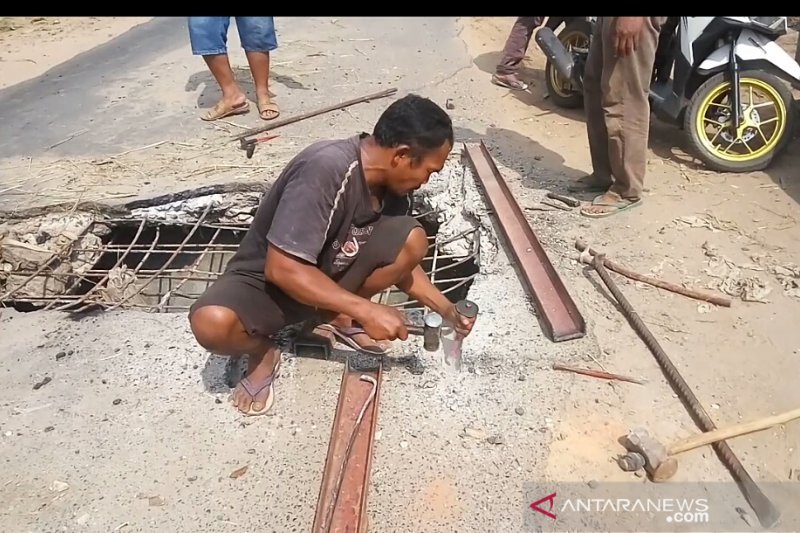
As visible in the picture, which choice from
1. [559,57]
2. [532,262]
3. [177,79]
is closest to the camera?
[532,262]

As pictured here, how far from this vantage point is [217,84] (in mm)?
5633

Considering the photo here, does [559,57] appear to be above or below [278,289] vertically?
above

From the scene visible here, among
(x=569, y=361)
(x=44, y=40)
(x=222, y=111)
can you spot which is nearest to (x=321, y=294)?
(x=569, y=361)

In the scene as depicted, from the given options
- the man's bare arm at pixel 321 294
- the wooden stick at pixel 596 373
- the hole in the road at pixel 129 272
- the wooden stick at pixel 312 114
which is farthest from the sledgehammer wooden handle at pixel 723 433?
the wooden stick at pixel 312 114

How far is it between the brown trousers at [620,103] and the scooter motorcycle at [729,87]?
0.74m

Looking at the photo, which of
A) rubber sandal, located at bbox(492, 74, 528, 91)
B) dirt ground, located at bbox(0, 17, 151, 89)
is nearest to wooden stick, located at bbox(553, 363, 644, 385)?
rubber sandal, located at bbox(492, 74, 528, 91)

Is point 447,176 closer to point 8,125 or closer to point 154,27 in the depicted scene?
point 8,125

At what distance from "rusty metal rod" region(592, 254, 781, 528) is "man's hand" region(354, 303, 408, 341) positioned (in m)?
1.12

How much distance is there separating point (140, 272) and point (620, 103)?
112 inches

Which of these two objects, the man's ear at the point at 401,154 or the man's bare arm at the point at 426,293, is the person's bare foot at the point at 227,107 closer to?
the man's bare arm at the point at 426,293

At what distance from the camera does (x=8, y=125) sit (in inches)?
195

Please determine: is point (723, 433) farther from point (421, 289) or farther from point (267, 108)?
point (267, 108)

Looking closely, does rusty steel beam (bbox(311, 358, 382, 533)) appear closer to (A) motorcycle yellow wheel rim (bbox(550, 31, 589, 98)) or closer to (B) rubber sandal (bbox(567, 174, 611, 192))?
(B) rubber sandal (bbox(567, 174, 611, 192))

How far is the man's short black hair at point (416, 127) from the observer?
2039 millimetres
